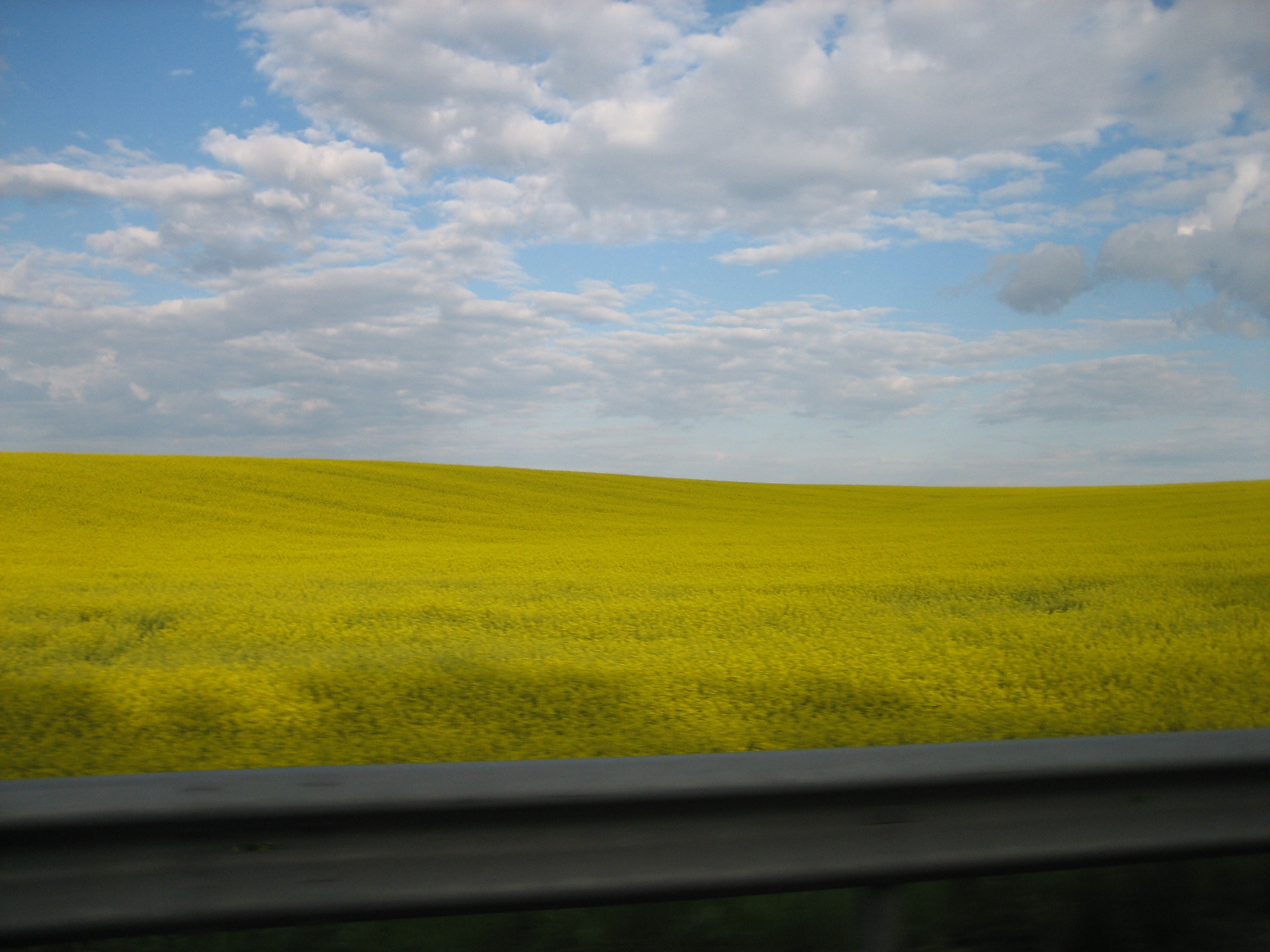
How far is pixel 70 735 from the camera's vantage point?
282 centimetres

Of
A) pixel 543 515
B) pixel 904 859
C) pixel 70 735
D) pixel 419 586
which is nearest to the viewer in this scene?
pixel 904 859

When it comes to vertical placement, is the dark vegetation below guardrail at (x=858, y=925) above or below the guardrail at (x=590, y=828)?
below

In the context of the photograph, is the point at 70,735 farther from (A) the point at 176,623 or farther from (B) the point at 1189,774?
(B) the point at 1189,774

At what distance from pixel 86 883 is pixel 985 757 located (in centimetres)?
149

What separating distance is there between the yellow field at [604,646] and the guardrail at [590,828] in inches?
48.1

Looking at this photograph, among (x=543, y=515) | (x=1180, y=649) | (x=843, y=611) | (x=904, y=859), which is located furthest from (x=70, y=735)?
(x=543, y=515)

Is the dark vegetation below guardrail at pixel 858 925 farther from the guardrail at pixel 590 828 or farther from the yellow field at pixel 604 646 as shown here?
the yellow field at pixel 604 646

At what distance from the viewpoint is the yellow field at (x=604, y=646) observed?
9.70 feet

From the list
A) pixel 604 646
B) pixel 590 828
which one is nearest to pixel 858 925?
pixel 590 828

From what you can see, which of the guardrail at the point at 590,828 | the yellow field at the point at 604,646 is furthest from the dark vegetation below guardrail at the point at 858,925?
the yellow field at the point at 604,646

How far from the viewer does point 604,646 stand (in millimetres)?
4242

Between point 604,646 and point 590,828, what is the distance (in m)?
2.76

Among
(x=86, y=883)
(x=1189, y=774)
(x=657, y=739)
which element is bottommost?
(x=657, y=739)

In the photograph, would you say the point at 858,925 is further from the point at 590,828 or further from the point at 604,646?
the point at 604,646
